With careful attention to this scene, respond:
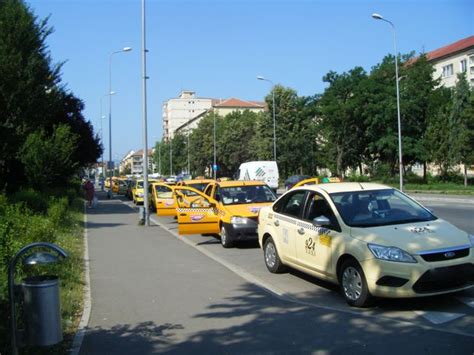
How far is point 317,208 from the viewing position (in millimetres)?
8078

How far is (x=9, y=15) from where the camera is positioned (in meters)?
21.4

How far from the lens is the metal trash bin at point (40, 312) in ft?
15.3

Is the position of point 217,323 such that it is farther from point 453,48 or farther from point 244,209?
point 453,48

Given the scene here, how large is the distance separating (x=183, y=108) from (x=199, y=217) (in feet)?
491

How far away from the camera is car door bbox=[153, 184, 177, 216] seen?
67.8 ft

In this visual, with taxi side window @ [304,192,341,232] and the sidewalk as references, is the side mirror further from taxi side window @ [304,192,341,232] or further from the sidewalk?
the sidewalk

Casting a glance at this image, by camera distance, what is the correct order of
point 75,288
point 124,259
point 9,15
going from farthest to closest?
point 9,15, point 124,259, point 75,288

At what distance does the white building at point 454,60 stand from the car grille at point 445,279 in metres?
66.2

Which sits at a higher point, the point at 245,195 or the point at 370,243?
the point at 245,195

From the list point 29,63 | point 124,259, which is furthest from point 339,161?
point 124,259

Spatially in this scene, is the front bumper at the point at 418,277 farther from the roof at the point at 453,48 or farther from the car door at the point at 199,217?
the roof at the point at 453,48

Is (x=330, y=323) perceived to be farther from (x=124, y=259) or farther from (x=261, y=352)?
(x=124, y=259)

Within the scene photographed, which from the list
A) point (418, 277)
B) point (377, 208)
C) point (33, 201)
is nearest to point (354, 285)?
point (418, 277)

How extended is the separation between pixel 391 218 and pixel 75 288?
4.73 meters
